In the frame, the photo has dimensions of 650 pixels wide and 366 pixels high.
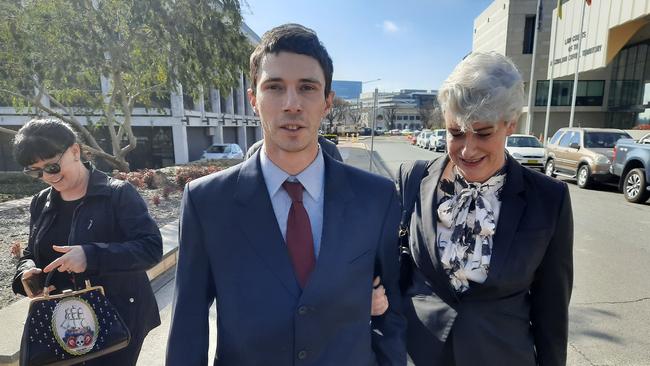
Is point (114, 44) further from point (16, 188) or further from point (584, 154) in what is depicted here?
point (584, 154)

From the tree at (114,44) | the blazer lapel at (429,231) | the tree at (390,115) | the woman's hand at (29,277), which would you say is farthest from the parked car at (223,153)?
the tree at (390,115)

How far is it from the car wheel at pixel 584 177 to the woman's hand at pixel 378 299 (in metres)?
12.0

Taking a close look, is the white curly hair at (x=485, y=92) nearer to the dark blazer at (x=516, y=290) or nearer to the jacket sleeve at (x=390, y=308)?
the dark blazer at (x=516, y=290)

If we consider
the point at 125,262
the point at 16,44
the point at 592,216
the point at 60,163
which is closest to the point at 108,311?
the point at 125,262

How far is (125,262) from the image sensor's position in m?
1.91

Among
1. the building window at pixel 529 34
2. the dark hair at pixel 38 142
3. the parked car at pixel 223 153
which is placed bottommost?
the parked car at pixel 223 153

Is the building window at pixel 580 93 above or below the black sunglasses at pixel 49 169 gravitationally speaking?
above

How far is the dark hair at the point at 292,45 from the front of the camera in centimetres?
125

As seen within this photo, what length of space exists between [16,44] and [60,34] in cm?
115

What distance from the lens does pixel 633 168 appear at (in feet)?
28.7

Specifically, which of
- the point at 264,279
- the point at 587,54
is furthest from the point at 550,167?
the point at 587,54

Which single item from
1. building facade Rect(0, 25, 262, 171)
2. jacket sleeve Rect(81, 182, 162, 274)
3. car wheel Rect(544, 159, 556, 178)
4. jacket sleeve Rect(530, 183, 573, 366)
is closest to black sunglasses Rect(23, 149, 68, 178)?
jacket sleeve Rect(81, 182, 162, 274)

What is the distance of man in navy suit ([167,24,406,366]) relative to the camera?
Result: 3.87 feet

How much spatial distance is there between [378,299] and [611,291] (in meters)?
4.33
